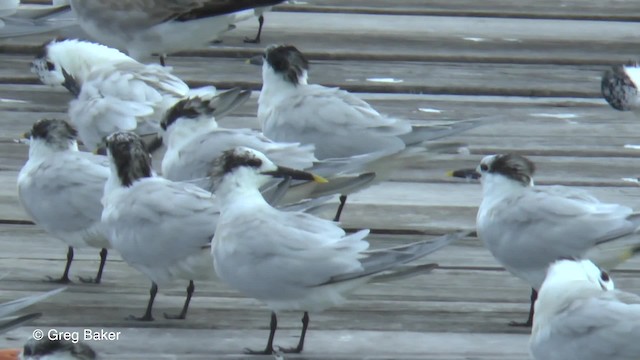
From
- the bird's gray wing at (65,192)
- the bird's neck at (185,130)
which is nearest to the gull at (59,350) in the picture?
the bird's gray wing at (65,192)

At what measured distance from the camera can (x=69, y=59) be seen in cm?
661

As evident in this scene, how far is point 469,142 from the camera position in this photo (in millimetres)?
6012

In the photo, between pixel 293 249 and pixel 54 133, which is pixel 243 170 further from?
pixel 54 133

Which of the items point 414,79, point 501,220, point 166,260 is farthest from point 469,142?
point 166,260

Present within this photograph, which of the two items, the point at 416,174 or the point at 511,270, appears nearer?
the point at 511,270

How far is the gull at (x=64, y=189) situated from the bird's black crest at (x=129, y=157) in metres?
0.16

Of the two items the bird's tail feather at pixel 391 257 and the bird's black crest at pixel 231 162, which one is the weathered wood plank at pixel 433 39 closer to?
the bird's black crest at pixel 231 162

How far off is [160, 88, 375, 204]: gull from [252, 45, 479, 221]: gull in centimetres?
17

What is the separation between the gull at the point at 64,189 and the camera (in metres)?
4.76

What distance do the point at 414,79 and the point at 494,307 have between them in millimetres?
2363

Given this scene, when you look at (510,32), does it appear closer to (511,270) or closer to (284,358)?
(511,270)

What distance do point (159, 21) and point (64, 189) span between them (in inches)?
89.2

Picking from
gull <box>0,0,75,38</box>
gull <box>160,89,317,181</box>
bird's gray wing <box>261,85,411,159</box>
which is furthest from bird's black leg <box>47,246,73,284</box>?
gull <box>0,0,75,38</box>

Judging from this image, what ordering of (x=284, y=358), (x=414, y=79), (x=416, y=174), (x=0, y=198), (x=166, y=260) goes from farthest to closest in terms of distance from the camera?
1. (x=414, y=79)
2. (x=416, y=174)
3. (x=0, y=198)
4. (x=166, y=260)
5. (x=284, y=358)
